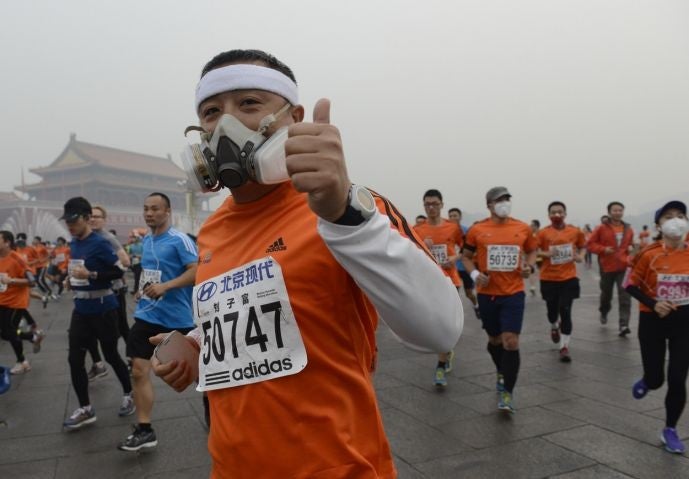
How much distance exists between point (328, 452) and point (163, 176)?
241ft

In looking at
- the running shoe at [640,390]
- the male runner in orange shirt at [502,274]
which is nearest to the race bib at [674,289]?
the running shoe at [640,390]

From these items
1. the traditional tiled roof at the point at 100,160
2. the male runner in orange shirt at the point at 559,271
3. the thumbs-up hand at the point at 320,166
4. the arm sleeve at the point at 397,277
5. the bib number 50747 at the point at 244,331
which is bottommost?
the male runner in orange shirt at the point at 559,271

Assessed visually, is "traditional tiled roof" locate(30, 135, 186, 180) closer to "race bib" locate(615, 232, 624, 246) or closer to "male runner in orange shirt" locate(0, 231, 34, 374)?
"male runner in orange shirt" locate(0, 231, 34, 374)

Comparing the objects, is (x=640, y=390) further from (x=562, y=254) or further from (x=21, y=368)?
(x=21, y=368)

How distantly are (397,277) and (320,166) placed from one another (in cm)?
27

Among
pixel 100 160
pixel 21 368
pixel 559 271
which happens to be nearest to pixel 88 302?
pixel 21 368

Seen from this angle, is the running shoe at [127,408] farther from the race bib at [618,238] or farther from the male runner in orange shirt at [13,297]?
the race bib at [618,238]

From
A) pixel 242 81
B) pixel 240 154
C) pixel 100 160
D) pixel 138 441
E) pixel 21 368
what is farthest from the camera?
pixel 100 160

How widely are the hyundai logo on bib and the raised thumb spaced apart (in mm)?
714

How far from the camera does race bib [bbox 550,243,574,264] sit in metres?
7.61

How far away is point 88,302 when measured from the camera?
516 cm

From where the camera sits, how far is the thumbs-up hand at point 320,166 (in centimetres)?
99

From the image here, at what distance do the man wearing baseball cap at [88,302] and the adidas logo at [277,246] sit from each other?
4232 millimetres

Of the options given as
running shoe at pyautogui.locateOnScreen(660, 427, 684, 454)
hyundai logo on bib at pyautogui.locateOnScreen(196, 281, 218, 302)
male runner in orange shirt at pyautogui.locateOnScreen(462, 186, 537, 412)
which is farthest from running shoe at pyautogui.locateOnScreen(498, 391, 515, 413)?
hyundai logo on bib at pyautogui.locateOnScreen(196, 281, 218, 302)
